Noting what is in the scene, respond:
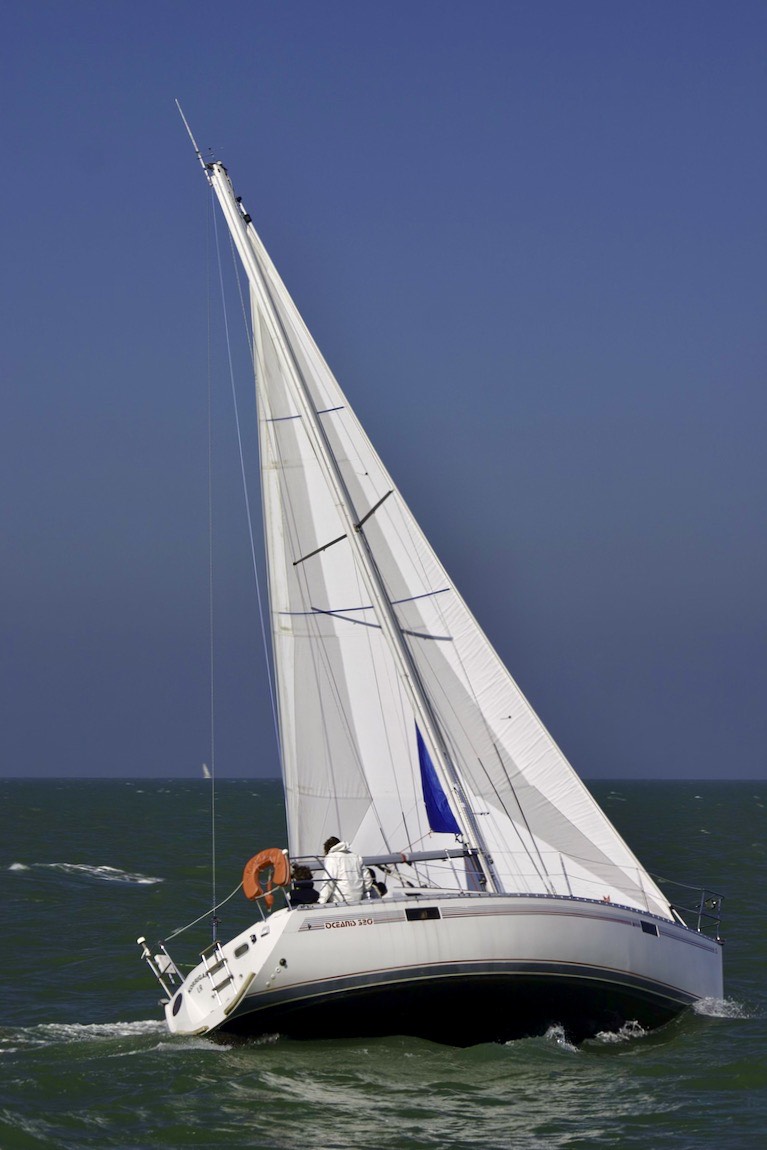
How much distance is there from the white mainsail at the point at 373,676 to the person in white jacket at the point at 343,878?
1689 millimetres

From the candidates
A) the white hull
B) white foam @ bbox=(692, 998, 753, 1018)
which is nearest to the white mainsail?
white foam @ bbox=(692, 998, 753, 1018)

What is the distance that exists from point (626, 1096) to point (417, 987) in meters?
2.17

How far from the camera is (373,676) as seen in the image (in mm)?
17703

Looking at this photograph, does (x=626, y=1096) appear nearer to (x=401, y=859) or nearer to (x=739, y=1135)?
(x=739, y=1135)

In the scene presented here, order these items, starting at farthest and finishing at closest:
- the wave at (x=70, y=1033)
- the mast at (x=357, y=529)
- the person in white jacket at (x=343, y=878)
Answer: the mast at (x=357, y=529) < the wave at (x=70, y=1033) < the person in white jacket at (x=343, y=878)

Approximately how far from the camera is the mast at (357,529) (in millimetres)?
15992

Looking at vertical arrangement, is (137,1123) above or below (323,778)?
below

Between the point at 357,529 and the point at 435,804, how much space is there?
3.34m

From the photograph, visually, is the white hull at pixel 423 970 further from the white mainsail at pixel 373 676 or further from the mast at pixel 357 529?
the white mainsail at pixel 373 676

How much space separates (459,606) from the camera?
1759 cm

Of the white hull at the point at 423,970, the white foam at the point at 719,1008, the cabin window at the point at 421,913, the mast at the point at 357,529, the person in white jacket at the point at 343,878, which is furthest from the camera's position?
the white foam at the point at 719,1008

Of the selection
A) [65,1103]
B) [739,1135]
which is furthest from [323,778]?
[739,1135]

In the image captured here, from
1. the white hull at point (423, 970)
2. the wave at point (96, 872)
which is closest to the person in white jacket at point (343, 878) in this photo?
the white hull at point (423, 970)

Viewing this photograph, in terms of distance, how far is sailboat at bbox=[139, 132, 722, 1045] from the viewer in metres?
13.7
